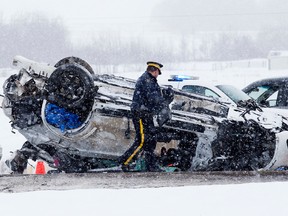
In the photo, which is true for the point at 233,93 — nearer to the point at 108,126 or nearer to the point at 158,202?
the point at 108,126

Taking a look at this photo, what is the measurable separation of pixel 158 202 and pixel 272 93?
6.13 m

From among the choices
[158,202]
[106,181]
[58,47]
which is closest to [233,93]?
[106,181]

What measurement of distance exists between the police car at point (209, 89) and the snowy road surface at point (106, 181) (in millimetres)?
3646

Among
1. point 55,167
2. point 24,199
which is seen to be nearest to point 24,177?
point 24,199

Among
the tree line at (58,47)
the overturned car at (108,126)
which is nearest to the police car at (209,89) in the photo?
the overturned car at (108,126)

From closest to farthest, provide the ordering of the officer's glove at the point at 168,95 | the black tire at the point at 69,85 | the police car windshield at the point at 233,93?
the black tire at the point at 69,85 → the officer's glove at the point at 168,95 → the police car windshield at the point at 233,93

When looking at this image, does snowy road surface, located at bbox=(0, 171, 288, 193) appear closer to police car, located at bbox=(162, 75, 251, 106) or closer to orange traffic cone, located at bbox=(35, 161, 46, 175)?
orange traffic cone, located at bbox=(35, 161, 46, 175)

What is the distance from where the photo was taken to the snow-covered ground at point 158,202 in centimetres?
418

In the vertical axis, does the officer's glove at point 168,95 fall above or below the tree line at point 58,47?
below

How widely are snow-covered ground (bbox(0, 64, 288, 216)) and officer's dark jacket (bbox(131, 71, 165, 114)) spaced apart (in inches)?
70.8

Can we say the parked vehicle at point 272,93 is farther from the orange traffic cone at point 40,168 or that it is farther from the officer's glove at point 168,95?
the orange traffic cone at point 40,168

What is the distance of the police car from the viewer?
9.48 metres

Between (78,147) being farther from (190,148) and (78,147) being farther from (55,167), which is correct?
(190,148)

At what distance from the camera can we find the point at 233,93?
966cm
